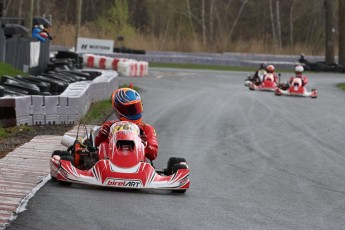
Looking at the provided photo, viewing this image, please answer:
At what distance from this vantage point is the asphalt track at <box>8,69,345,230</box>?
7.25 m

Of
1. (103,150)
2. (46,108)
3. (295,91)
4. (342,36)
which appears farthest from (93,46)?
(103,150)

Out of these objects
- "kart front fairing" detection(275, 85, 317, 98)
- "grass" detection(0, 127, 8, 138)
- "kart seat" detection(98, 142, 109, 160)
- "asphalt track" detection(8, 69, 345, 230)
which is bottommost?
"asphalt track" detection(8, 69, 345, 230)

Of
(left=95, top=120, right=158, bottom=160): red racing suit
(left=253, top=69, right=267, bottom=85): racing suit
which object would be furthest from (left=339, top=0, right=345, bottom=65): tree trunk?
(left=95, top=120, right=158, bottom=160): red racing suit

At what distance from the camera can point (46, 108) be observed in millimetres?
14297

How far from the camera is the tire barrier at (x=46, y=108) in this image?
13375 mm

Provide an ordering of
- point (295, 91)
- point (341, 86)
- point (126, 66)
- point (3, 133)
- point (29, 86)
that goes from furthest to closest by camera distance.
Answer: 1. point (126, 66)
2. point (341, 86)
3. point (295, 91)
4. point (29, 86)
5. point (3, 133)

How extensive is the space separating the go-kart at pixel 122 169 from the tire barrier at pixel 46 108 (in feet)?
14.6

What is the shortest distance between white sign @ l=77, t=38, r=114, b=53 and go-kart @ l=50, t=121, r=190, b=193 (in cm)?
2967

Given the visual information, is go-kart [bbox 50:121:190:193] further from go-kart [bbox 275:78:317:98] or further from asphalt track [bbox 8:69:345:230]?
go-kart [bbox 275:78:317:98]

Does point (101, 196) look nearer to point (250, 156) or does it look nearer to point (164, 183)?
point (164, 183)

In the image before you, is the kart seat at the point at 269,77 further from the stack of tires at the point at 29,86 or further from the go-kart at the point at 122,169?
the go-kart at the point at 122,169

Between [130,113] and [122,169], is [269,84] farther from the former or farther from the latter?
[122,169]

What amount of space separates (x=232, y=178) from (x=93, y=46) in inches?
1183

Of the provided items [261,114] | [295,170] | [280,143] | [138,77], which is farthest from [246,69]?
[295,170]
